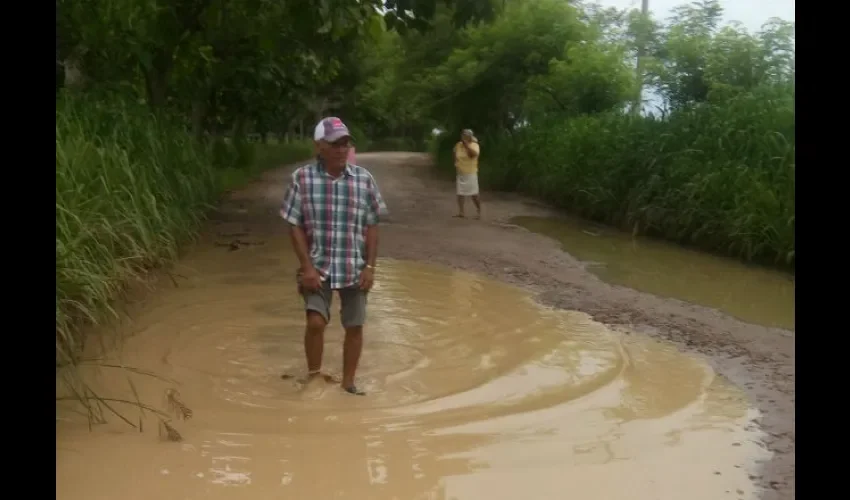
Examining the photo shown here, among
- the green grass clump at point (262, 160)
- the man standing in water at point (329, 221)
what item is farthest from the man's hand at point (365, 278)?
the green grass clump at point (262, 160)

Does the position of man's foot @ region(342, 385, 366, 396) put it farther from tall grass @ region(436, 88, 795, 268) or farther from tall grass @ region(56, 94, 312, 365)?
tall grass @ region(436, 88, 795, 268)

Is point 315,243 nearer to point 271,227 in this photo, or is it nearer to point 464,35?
point 271,227

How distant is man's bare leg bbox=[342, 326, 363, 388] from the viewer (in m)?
4.63

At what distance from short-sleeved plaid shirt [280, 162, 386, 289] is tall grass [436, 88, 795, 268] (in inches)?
143

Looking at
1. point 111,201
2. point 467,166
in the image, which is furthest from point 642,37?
point 111,201

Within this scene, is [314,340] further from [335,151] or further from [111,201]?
[111,201]

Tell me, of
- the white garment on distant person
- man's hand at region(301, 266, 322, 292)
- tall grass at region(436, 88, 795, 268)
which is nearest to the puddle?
tall grass at region(436, 88, 795, 268)

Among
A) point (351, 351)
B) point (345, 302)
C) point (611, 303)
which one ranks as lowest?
point (611, 303)

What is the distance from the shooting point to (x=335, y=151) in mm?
4398

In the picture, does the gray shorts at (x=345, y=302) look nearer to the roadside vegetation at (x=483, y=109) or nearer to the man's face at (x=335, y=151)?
the man's face at (x=335, y=151)

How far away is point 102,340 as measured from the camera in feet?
16.8

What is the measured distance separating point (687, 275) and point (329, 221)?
18.6 ft

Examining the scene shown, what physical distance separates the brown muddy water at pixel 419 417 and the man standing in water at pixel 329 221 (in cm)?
64

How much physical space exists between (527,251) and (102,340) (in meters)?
6.05
